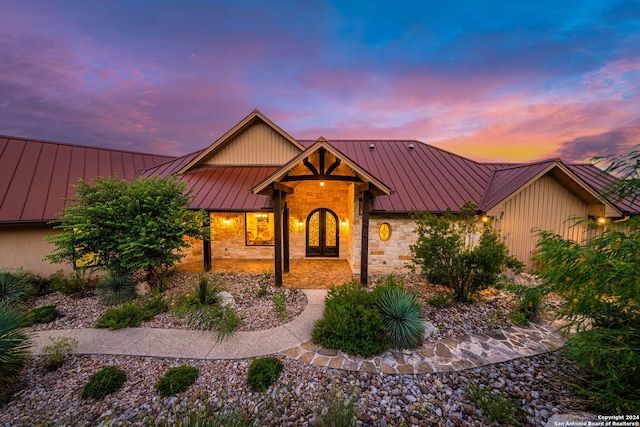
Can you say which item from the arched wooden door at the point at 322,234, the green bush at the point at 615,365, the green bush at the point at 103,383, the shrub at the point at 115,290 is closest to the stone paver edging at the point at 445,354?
the green bush at the point at 615,365

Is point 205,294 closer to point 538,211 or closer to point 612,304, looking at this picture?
point 612,304

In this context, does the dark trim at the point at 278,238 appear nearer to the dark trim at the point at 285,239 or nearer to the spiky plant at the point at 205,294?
the dark trim at the point at 285,239

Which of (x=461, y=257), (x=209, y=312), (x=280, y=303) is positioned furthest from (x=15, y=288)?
(x=461, y=257)

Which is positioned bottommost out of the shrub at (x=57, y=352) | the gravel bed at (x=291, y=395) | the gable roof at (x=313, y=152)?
the gravel bed at (x=291, y=395)

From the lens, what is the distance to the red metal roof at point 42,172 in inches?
323

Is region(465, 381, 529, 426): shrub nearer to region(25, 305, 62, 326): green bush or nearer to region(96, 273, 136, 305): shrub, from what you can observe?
region(96, 273, 136, 305): shrub

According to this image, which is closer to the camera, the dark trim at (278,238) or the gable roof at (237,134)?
the dark trim at (278,238)

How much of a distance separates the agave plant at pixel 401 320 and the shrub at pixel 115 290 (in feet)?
24.8

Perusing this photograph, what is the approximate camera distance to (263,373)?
4.07 meters

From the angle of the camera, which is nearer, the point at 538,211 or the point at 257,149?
the point at 538,211

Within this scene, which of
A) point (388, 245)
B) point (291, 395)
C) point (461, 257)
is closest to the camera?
point (291, 395)

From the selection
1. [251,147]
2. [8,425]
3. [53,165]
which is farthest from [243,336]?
[53,165]

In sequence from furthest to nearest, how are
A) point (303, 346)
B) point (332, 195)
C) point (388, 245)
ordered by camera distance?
point (332, 195) < point (388, 245) < point (303, 346)

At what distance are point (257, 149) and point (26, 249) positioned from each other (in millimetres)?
9148
